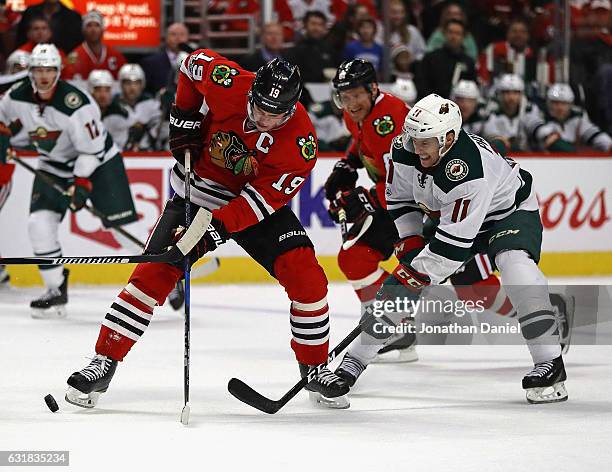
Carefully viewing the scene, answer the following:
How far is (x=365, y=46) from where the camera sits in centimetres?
880

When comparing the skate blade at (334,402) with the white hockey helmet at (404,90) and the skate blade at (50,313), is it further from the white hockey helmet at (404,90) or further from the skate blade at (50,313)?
the white hockey helmet at (404,90)

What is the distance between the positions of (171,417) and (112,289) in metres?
3.36

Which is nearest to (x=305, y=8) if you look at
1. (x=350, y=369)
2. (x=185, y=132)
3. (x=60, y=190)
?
(x=60, y=190)

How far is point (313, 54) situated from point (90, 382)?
4879 mm

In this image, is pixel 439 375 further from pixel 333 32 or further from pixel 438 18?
pixel 438 18

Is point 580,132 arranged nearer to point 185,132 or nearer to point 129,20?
point 129,20

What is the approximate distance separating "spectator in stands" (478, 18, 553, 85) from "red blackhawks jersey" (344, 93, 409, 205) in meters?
4.38

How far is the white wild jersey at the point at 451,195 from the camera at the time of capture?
4.17 m

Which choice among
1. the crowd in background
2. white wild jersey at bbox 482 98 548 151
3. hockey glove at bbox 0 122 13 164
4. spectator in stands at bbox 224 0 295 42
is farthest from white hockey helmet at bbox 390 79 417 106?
hockey glove at bbox 0 122 13 164

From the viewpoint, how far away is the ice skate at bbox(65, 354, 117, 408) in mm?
4090

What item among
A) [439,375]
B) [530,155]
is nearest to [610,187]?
[530,155]

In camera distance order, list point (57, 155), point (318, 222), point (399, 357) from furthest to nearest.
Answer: point (318, 222), point (57, 155), point (399, 357)

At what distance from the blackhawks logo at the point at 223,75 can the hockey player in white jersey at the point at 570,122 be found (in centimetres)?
502

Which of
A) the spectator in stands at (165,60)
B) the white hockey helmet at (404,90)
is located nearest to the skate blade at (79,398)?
the white hockey helmet at (404,90)
